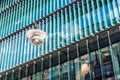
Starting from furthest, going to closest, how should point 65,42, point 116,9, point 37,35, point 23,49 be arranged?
point 23,49, point 65,42, point 116,9, point 37,35

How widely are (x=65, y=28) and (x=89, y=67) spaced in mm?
2390

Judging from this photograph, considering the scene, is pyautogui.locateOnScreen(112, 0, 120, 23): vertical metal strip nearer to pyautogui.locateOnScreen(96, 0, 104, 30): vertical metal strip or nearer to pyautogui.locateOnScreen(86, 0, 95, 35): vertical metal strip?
pyautogui.locateOnScreen(96, 0, 104, 30): vertical metal strip

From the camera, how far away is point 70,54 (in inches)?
475

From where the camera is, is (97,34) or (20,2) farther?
(20,2)

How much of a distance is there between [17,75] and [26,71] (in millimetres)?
668

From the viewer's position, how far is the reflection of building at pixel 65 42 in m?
10.7

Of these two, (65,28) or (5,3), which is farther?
(5,3)

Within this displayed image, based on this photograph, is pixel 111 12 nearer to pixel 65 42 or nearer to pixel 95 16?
pixel 95 16

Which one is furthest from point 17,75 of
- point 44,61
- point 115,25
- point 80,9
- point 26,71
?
point 115,25

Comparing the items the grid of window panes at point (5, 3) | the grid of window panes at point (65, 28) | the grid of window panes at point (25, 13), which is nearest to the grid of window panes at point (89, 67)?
the grid of window panes at point (65, 28)

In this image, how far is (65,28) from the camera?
41.3 feet

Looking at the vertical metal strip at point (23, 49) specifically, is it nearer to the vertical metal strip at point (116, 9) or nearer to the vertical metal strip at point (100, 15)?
the vertical metal strip at point (100, 15)

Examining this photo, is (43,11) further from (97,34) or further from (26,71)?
(97,34)

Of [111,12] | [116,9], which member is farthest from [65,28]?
[116,9]
